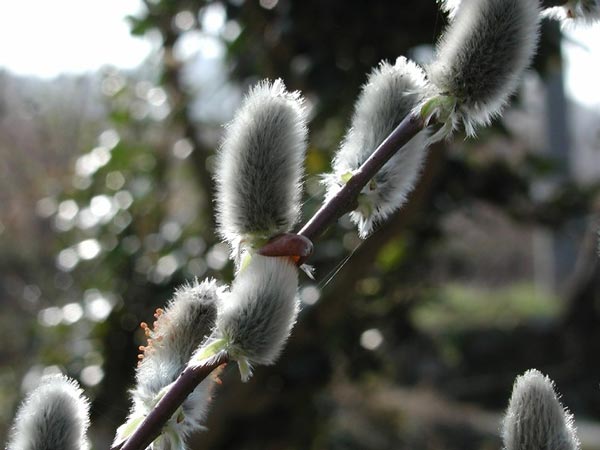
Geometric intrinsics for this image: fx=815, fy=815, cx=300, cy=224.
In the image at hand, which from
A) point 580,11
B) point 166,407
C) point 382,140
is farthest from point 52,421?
point 580,11

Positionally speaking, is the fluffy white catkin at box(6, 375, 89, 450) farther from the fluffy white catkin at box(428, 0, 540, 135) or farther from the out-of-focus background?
the out-of-focus background

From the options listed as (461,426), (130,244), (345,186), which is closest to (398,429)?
(461,426)

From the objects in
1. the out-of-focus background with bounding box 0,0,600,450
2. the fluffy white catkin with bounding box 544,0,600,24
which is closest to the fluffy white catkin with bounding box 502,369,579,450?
the fluffy white catkin with bounding box 544,0,600,24

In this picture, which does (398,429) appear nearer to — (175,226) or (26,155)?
(175,226)

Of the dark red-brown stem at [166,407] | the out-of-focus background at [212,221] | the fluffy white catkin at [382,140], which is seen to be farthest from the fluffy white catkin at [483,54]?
the out-of-focus background at [212,221]

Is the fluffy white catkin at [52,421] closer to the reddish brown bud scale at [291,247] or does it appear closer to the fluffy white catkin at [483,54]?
the reddish brown bud scale at [291,247]

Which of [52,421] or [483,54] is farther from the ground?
[483,54]

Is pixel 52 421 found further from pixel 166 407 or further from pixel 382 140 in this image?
pixel 382 140
